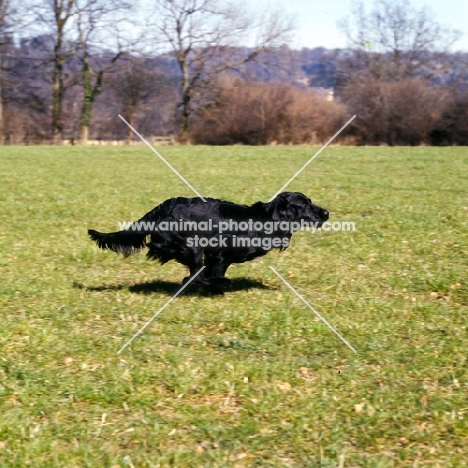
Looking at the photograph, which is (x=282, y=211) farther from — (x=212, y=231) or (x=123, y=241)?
(x=123, y=241)

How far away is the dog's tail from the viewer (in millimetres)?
7109

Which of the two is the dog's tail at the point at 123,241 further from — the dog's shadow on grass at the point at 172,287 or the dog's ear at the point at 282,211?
the dog's ear at the point at 282,211

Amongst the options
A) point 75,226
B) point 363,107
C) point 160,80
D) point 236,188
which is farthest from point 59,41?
point 75,226

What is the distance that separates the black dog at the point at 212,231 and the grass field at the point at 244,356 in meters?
0.46

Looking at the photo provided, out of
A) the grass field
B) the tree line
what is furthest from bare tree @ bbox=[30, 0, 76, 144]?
the grass field

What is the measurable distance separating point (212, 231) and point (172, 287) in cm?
114

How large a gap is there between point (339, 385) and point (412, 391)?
0.51 m

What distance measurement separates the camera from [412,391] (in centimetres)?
489

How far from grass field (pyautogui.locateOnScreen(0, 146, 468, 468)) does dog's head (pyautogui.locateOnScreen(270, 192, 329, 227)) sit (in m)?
0.84

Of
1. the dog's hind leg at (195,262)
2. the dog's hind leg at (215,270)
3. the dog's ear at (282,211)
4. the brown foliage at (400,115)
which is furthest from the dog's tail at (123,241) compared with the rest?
the brown foliage at (400,115)

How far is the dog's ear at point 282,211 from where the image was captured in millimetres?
7074

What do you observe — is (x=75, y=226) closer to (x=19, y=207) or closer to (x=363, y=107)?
(x=19, y=207)

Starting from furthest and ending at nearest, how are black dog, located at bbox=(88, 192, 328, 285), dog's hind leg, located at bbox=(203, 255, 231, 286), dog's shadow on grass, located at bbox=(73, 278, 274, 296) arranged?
dog's shadow on grass, located at bbox=(73, 278, 274, 296), dog's hind leg, located at bbox=(203, 255, 231, 286), black dog, located at bbox=(88, 192, 328, 285)

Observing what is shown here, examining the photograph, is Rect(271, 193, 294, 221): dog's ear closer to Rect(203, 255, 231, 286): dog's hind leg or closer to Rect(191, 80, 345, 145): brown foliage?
Rect(203, 255, 231, 286): dog's hind leg
